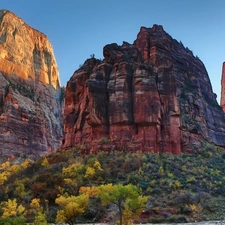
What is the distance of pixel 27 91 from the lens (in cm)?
14188

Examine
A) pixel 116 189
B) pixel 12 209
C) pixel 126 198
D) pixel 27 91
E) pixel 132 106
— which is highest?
pixel 27 91

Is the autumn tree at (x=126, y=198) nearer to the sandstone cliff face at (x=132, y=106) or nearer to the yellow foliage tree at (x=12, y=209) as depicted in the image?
the yellow foliage tree at (x=12, y=209)

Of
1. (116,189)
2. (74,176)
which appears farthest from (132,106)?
(116,189)

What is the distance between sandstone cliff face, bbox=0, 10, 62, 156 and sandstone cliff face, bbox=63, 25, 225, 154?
149 ft

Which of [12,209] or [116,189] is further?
[12,209]

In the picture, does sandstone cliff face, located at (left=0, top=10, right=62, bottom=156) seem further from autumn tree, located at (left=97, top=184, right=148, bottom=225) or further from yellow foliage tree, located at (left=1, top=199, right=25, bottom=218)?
autumn tree, located at (left=97, top=184, right=148, bottom=225)

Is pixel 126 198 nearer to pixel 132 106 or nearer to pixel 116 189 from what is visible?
pixel 116 189

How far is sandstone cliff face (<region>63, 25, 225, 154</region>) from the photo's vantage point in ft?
227

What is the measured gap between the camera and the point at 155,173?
58.8 m

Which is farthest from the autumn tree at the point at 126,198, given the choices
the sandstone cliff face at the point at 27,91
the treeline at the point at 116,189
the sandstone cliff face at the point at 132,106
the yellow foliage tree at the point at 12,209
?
the sandstone cliff face at the point at 27,91

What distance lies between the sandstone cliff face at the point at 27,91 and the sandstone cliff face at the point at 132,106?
45289mm

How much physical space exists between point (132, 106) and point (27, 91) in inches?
3110

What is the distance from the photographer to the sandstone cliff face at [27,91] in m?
122

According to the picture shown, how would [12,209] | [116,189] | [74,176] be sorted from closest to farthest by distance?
[116,189]
[12,209]
[74,176]
